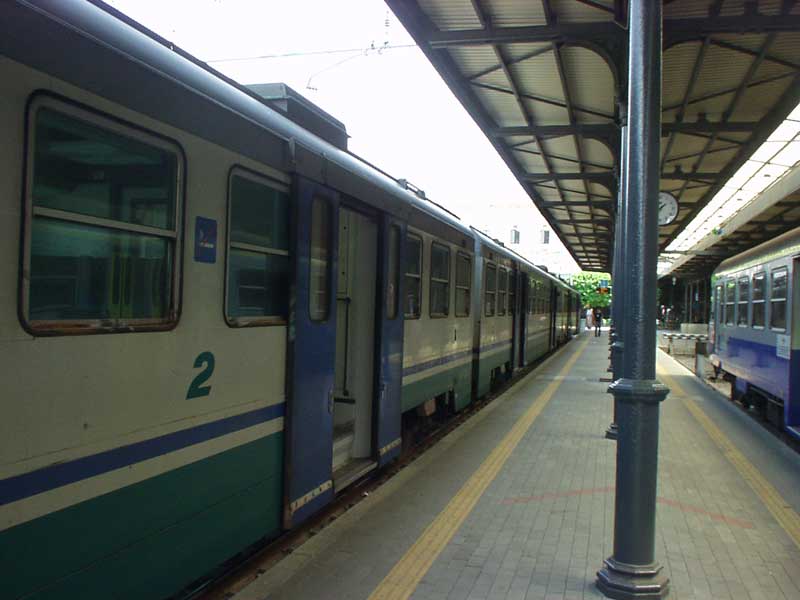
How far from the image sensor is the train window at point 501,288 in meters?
12.4

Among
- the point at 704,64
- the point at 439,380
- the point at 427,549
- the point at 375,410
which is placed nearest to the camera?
the point at 427,549

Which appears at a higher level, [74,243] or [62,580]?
[74,243]

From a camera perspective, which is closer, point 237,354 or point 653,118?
point 237,354

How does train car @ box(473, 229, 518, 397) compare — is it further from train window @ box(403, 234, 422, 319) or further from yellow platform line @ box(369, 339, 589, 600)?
train window @ box(403, 234, 422, 319)

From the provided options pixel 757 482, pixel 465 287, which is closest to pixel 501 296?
pixel 465 287

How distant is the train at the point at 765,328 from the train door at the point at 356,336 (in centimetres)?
528

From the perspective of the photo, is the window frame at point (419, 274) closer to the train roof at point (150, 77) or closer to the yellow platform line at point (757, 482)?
the train roof at point (150, 77)

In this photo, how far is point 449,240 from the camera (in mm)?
8547

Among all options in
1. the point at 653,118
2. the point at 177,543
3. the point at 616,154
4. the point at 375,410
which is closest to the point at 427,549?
the point at 375,410

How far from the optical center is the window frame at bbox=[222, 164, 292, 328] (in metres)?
3.75

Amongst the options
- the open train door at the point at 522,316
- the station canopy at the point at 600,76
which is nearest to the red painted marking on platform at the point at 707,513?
the station canopy at the point at 600,76

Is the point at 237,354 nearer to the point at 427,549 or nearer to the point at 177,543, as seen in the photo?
the point at 177,543

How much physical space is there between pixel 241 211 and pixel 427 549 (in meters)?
2.58

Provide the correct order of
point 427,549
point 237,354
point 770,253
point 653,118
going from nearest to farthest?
point 237,354
point 653,118
point 427,549
point 770,253
